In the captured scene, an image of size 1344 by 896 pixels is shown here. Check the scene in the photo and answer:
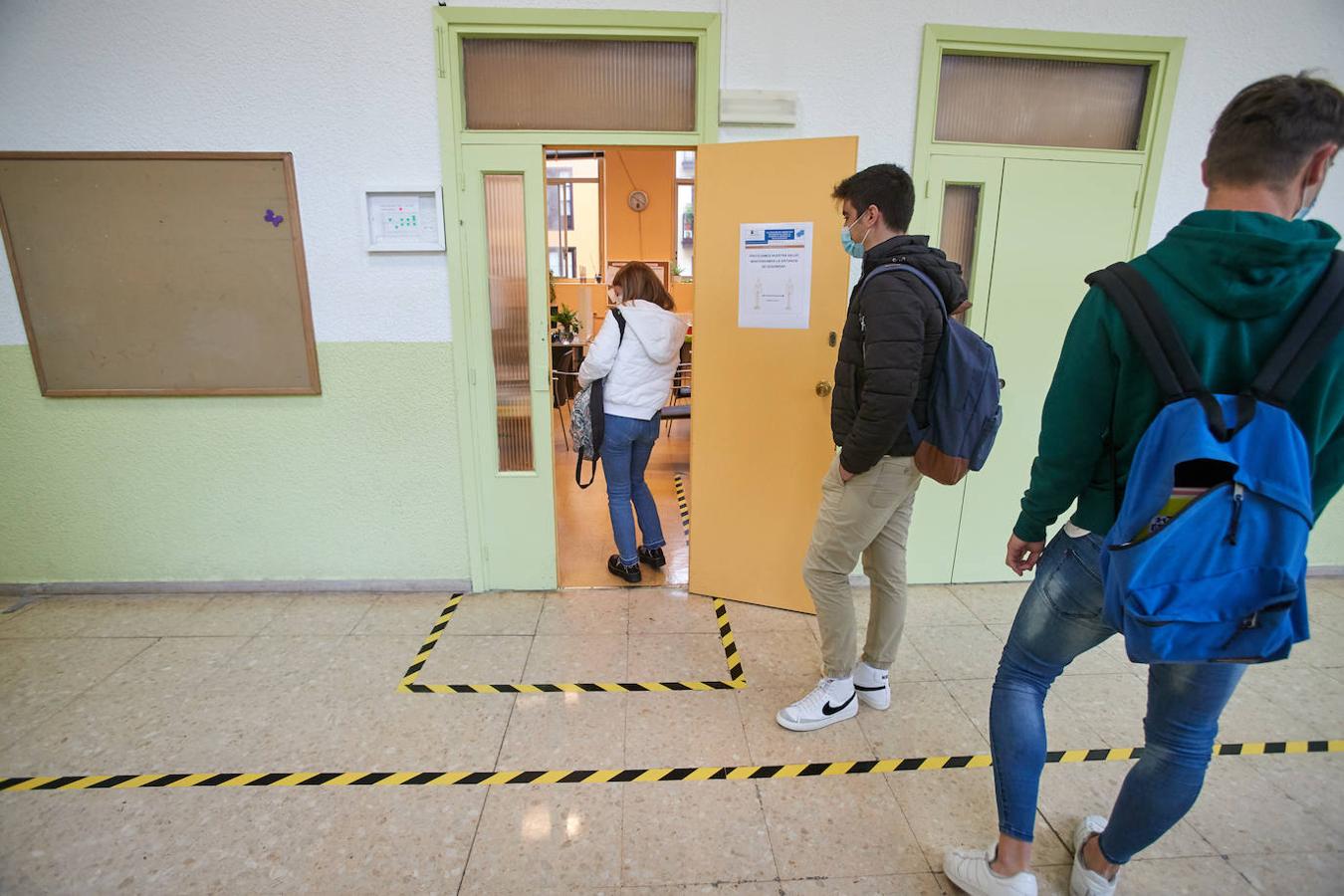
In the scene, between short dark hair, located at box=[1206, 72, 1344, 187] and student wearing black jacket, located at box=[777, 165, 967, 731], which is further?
student wearing black jacket, located at box=[777, 165, 967, 731]

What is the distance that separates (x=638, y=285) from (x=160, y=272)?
6.44 ft

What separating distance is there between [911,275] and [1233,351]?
2.43 feet

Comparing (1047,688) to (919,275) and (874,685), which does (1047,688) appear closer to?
(874,685)

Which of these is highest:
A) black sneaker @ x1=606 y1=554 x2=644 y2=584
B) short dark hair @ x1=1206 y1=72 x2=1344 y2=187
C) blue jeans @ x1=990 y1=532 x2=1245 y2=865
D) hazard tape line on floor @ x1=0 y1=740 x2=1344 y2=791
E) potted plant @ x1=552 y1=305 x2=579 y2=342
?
short dark hair @ x1=1206 y1=72 x2=1344 y2=187

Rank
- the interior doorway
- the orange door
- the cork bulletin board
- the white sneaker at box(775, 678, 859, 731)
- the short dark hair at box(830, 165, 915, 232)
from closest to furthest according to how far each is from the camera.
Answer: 1. the short dark hair at box(830, 165, 915, 232)
2. the white sneaker at box(775, 678, 859, 731)
3. the orange door
4. the cork bulletin board
5. the interior doorway

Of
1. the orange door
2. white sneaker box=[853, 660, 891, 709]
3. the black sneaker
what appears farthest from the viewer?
the black sneaker

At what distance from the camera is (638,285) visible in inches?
110

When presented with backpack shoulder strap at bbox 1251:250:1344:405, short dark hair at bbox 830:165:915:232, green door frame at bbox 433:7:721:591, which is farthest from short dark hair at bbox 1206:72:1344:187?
green door frame at bbox 433:7:721:591

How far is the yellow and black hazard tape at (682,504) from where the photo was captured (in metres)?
3.73

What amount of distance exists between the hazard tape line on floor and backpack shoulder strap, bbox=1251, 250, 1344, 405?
1.28m

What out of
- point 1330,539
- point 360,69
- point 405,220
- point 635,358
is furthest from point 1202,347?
point 1330,539

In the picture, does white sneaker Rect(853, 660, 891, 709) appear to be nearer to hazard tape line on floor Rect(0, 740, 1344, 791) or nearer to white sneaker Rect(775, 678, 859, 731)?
white sneaker Rect(775, 678, 859, 731)

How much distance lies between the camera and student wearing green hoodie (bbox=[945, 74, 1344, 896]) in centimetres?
95

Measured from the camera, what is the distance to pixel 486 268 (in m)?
2.61
